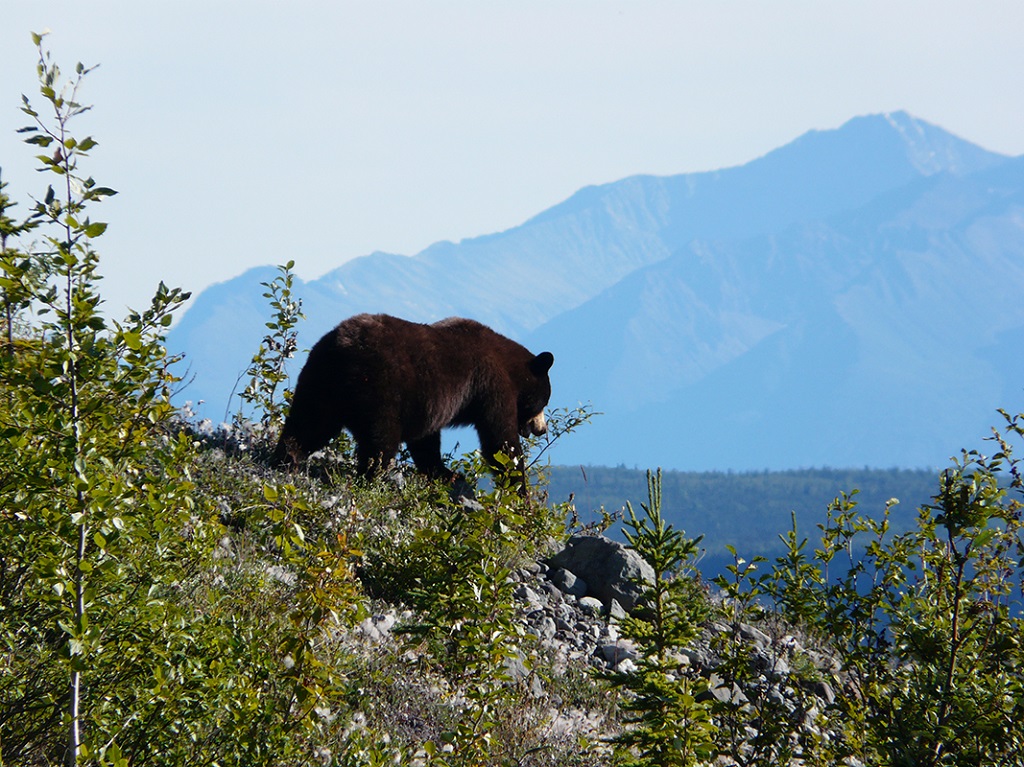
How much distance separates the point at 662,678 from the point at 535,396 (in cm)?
791

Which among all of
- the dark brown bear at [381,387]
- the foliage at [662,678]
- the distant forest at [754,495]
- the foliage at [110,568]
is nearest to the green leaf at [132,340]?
the foliage at [110,568]

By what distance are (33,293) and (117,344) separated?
0.23 metres

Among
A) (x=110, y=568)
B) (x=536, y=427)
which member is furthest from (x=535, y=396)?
(x=110, y=568)

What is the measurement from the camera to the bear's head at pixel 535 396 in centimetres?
1086

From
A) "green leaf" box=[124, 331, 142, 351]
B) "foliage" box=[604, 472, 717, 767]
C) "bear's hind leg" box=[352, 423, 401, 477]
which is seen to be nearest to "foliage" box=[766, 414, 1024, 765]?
"foliage" box=[604, 472, 717, 767]

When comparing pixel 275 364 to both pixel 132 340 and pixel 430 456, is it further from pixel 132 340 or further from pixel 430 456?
pixel 132 340

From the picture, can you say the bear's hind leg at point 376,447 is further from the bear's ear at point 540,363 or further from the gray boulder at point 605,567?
the bear's ear at point 540,363

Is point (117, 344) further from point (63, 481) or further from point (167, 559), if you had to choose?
point (167, 559)

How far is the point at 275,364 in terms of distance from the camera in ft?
29.7

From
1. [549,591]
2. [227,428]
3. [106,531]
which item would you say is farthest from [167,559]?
[227,428]

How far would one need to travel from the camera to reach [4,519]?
10.1 ft

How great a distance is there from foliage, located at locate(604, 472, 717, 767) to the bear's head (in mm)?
7382

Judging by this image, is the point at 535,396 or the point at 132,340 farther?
the point at 535,396

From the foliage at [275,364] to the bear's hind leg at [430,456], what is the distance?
1222mm
